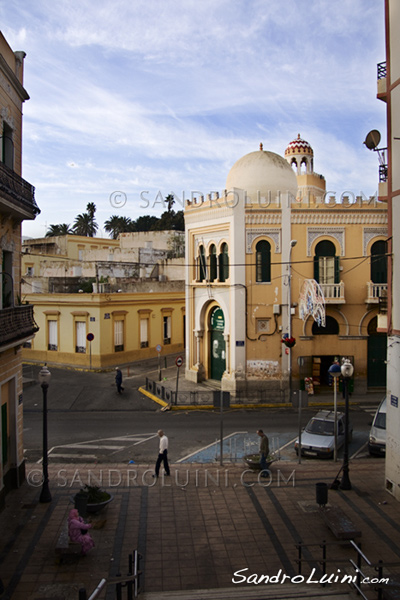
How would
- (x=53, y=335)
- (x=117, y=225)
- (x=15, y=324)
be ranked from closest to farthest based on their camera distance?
1. (x=15, y=324)
2. (x=53, y=335)
3. (x=117, y=225)

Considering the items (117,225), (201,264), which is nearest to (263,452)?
(201,264)

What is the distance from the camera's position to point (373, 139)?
15.3 metres

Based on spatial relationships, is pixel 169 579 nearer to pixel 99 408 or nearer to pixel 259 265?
pixel 99 408

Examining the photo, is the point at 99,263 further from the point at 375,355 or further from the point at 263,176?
the point at 375,355

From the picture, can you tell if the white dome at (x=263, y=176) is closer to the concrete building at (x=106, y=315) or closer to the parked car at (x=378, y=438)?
the concrete building at (x=106, y=315)

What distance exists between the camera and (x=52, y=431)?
795 inches

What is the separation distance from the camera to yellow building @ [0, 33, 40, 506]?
12961 mm

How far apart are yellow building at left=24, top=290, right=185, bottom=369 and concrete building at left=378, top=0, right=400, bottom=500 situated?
2045 cm

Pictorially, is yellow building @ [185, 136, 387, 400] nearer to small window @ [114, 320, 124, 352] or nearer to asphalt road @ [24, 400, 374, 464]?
asphalt road @ [24, 400, 374, 464]

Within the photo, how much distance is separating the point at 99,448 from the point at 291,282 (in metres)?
12.8

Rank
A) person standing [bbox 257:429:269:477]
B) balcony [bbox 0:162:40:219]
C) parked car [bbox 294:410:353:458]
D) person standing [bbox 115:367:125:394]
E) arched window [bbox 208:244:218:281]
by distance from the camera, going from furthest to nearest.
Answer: arched window [bbox 208:244:218:281]
person standing [bbox 115:367:125:394]
parked car [bbox 294:410:353:458]
person standing [bbox 257:429:269:477]
balcony [bbox 0:162:40:219]

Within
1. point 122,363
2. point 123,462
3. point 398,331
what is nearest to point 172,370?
point 122,363

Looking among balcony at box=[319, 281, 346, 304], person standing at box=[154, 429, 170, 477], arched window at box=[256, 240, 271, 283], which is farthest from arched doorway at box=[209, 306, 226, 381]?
person standing at box=[154, 429, 170, 477]

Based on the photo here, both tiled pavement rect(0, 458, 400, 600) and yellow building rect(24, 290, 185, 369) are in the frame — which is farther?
yellow building rect(24, 290, 185, 369)
